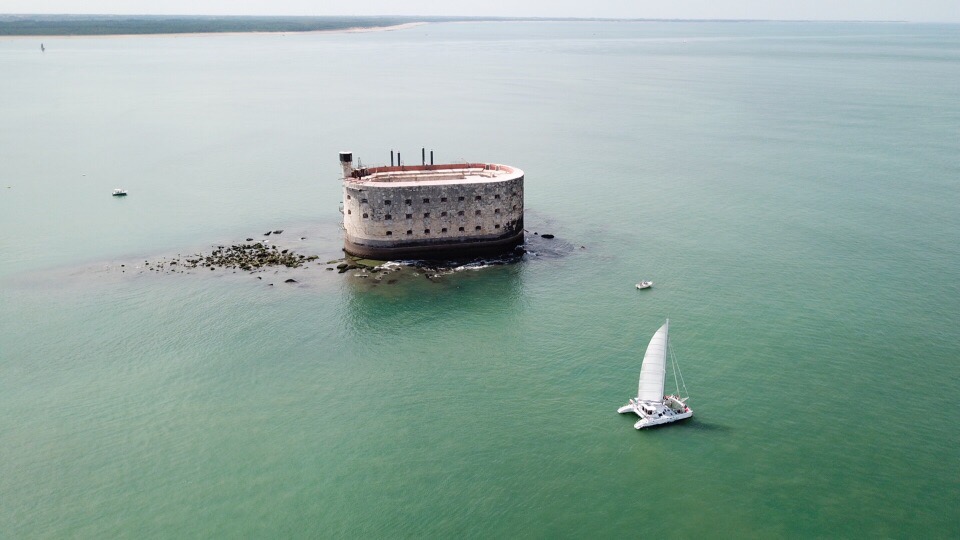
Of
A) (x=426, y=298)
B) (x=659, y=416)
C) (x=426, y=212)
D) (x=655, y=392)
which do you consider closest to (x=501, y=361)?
(x=426, y=298)

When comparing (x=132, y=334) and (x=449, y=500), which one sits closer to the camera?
(x=449, y=500)

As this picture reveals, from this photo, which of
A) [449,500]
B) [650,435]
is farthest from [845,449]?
[449,500]

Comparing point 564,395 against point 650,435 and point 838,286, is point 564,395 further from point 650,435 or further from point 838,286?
point 838,286

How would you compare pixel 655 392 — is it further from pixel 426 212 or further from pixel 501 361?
pixel 426 212

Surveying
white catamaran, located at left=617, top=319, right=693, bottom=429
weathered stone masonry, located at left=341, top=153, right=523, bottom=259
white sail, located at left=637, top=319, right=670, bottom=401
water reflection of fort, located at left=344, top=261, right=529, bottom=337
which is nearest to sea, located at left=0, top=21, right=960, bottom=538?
water reflection of fort, located at left=344, top=261, right=529, bottom=337

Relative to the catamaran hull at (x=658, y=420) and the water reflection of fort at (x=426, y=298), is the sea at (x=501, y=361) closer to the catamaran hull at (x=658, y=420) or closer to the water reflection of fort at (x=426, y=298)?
the water reflection of fort at (x=426, y=298)

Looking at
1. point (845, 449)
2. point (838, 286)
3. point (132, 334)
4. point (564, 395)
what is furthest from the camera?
point (838, 286)
